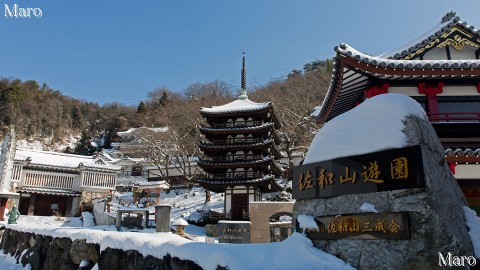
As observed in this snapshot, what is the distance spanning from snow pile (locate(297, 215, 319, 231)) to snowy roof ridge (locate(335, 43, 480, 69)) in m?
6.90

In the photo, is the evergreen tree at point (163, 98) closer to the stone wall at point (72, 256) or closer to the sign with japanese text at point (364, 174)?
the stone wall at point (72, 256)

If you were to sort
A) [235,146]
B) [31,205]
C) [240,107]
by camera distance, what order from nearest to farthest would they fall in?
[235,146] < [31,205] < [240,107]

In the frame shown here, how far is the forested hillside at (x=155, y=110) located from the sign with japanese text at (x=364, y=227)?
94.1 ft

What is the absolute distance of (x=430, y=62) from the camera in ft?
35.4

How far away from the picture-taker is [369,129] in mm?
4617

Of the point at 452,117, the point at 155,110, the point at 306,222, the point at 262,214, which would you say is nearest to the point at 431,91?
the point at 452,117

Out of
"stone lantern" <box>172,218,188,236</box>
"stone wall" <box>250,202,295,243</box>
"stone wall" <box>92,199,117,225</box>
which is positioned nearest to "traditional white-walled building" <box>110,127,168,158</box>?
"stone wall" <box>92,199,117,225</box>

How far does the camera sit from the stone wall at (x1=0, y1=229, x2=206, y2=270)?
18.4ft

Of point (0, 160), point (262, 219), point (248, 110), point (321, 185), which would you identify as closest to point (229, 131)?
point (248, 110)

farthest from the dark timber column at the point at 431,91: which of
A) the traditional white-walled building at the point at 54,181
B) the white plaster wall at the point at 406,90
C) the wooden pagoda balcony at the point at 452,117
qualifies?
the traditional white-walled building at the point at 54,181

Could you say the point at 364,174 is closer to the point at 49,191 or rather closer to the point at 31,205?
the point at 49,191

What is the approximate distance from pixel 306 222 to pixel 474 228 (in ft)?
7.13

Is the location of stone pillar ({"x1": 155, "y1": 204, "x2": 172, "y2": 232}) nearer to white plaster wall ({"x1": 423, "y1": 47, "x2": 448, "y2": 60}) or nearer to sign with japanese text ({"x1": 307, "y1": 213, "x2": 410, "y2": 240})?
sign with japanese text ({"x1": 307, "y1": 213, "x2": 410, "y2": 240})

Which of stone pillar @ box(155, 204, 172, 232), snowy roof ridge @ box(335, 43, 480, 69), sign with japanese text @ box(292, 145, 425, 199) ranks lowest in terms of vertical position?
stone pillar @ box(155, 204, 172, 232)
